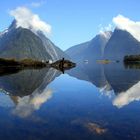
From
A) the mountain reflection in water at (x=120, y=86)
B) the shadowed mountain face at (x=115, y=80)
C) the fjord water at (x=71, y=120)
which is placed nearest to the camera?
the fjord water at (x=71, y=120)

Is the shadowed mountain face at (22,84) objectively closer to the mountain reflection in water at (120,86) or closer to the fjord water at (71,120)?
the mountain reflection in water at (120,86)

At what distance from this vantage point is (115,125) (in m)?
28.8

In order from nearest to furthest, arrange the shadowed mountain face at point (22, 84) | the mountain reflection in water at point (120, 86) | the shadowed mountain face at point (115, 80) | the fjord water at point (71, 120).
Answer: the fjord water at point (71, 120)
the mountain reflection in water at point (120, 86)
the shadowed mountain face at point (22, 84)
the shadowed mountain face at point (115, 80)

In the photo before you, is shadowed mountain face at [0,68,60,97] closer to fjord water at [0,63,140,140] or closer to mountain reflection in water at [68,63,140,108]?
mountain reflection in water at [68,63,140,108]

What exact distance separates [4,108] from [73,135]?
16418mm

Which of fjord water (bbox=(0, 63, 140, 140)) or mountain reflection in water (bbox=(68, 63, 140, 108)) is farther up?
mountain reflection in water (bbox=(68, 63, 140, 108))

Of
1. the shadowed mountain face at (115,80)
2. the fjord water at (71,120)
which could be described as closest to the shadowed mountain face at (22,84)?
the shadowed mountain face at (115,80)

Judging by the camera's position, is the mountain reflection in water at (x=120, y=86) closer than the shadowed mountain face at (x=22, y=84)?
Yes

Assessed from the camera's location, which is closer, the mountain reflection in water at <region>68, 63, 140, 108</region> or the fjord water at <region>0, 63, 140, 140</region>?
the fjord water at <region>0, 63, 140, 140</region>

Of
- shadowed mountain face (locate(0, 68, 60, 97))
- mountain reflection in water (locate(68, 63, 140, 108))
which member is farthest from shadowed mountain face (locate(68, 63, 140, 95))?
shadowed mountain face (locate(0, 68, 60, 97))

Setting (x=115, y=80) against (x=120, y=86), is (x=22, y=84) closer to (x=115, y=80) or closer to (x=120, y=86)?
(x=120, y=86)

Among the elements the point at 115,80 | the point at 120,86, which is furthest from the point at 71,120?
the point at 115,80

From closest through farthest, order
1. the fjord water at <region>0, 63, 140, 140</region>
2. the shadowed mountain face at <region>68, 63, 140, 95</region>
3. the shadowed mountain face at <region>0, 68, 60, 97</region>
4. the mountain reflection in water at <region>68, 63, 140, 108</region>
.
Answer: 1. the fjord water at <region>0, 63, 140, 140</region>
2. the mountain reflection in water at <region>68, 63, 140, 108</region>
3. the shadowed mountain face at <region>0, 68, 60, 97</region>
4. the shadowed mountain face at <region>68, 63, 140, 95</region>

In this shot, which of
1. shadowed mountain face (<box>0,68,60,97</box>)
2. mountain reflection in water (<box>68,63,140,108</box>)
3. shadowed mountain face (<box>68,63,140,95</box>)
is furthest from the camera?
shadowed mountain face (<box>68,63,140,95</box>)
